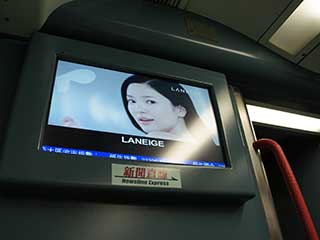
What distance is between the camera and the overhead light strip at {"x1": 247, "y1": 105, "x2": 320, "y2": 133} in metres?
1.71

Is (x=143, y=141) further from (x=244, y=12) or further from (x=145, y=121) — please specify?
(x=244, y=12)

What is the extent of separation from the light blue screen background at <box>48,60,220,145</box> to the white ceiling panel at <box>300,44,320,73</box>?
0.82 metres

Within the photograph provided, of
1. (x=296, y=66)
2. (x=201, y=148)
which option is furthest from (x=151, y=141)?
(x=296, y=66)

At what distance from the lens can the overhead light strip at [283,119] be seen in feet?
5.61

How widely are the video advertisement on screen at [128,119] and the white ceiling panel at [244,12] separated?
1.51ft

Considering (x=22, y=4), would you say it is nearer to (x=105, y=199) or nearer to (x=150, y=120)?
(x=150, y=120)

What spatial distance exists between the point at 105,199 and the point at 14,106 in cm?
41

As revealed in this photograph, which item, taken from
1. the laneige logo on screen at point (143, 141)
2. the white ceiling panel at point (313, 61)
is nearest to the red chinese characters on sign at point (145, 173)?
the laneige logo on screen at point (143, 141)

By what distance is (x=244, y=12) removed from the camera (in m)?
1.46

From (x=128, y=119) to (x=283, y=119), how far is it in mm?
1123

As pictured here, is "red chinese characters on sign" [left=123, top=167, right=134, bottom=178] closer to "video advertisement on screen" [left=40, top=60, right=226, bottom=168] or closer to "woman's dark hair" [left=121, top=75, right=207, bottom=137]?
"video advertisement on screen" [left=40, top=60, right=226, bottom=168]

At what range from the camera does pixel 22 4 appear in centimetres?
106

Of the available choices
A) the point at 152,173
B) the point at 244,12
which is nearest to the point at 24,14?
the point at 152,173

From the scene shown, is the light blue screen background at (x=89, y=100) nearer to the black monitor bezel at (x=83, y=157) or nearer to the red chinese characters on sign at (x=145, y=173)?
the black monitor bezel at (x=83, y=157)
